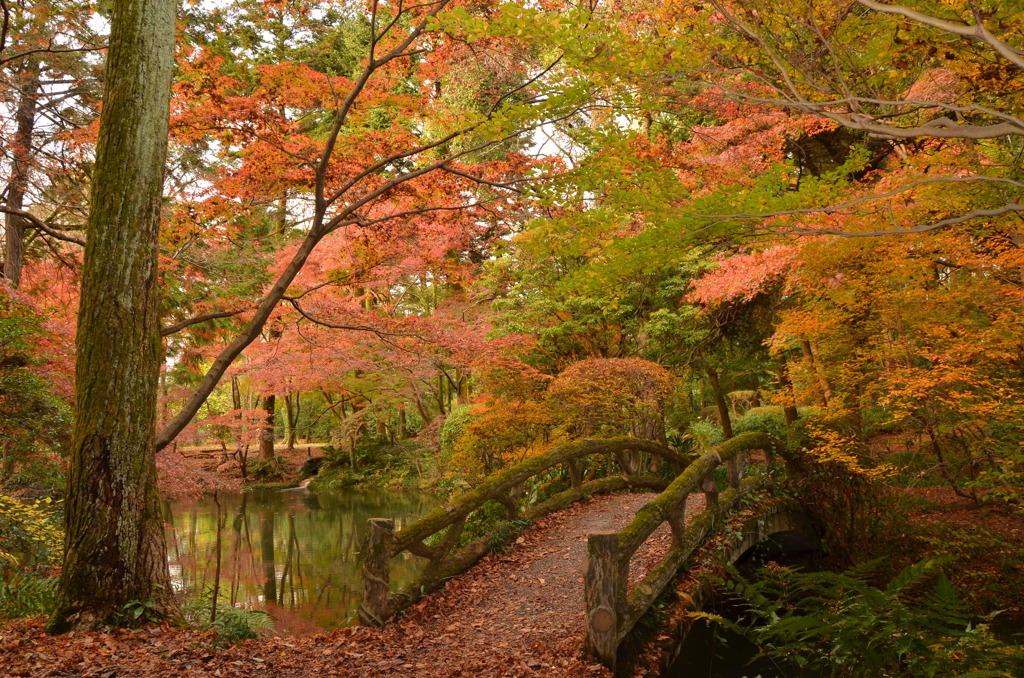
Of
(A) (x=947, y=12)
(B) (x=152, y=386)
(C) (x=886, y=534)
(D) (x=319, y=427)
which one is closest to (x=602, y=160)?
(A) (x=947, y=12)

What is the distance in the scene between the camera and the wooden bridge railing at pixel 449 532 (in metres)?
5.43

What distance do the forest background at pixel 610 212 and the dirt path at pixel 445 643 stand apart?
149 cm

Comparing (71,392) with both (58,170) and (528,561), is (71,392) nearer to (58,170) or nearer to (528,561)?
(58,170)

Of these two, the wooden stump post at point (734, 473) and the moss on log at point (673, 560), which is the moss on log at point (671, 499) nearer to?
the wooden stump post at point (734, 473)

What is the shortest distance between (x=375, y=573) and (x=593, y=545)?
204cm

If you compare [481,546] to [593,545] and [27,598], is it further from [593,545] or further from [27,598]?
[27,598]

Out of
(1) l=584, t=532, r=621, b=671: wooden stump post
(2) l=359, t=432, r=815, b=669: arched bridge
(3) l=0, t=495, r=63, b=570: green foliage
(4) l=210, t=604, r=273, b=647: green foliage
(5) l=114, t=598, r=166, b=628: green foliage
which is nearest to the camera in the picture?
(5) l=114, t=598, r=166, b=628: green foliage

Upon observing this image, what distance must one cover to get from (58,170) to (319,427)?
63.5ft

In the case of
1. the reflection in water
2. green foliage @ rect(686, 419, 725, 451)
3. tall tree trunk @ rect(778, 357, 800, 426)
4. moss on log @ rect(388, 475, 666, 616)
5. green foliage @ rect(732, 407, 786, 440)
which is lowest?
the reflection in water

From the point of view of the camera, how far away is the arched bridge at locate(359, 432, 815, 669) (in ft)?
16.0

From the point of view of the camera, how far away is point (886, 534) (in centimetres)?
772

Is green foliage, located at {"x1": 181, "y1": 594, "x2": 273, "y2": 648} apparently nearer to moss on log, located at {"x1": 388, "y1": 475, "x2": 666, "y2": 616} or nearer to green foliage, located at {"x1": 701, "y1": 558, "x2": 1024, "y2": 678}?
moss on log, located at {"x1": 388, "y1": 475, "x2": 666, "y2": 616}

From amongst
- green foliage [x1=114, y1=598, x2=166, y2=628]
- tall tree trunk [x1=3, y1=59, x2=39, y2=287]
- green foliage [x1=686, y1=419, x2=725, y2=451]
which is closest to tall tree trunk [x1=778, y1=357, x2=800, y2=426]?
green foliage [x1=686, y1=419, x2=725, y2=451]

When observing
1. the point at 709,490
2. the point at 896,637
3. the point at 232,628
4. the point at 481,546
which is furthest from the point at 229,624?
the point at 709,490
